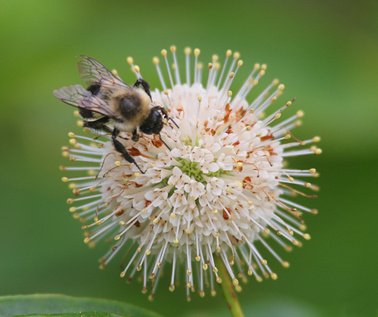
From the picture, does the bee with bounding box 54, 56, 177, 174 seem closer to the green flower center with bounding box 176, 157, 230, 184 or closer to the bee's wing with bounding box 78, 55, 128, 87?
the bee's wing with bounding box 78, 55, 128, 87

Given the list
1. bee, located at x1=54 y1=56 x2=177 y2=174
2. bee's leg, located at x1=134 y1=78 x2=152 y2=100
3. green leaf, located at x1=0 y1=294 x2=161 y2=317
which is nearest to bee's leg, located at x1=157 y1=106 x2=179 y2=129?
bee, located at x1=54 y1=56 x2=177 y2=174

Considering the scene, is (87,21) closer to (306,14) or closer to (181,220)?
(306,14)

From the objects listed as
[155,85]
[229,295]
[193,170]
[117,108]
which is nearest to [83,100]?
[117,108]

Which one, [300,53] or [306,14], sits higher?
[306,14]

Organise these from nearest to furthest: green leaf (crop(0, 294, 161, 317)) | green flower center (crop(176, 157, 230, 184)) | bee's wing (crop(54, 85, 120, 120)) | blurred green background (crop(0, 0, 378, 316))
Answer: green leaf (crop(0, 294, 161, 317)), bee's wing (crop(54, 85, 120, 120)), green flower center (crop(176, 157, 230, 184)), blurred green background (crop(0, 0, 378, 316))

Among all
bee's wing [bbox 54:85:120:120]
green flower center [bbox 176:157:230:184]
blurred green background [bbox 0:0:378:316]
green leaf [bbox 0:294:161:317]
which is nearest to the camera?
green leaf [bbox 0:294:161:317]

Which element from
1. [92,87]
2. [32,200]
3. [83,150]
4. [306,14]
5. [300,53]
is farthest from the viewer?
[306,14]

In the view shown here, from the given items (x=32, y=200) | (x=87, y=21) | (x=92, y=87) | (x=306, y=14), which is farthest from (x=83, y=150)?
(x=306, y=14)
